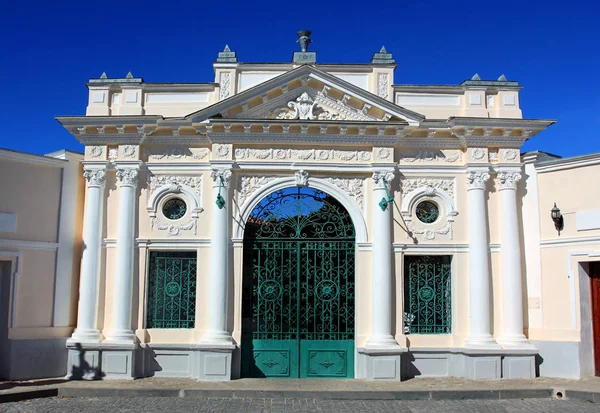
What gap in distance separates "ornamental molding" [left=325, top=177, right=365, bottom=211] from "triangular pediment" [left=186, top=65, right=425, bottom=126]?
1.15 m

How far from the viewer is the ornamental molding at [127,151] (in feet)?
38.0

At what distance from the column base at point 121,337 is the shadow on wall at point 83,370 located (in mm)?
468

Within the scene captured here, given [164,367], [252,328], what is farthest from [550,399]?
[164,367]

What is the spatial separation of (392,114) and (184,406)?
6307 mm

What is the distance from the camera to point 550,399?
10000 millimetres

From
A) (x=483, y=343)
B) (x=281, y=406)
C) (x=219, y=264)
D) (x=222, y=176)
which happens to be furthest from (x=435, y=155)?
(x=281, y=406)

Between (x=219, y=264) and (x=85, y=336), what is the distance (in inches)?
109

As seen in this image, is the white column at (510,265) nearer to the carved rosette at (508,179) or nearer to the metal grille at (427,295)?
the carved rosette at (508,179)

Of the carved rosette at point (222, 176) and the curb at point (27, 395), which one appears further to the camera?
the carved rosette at point (222, 176)

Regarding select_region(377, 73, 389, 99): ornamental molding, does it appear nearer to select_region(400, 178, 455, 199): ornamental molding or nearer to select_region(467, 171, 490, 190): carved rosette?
select_region(400, 178, 455, 199): ornamental molding

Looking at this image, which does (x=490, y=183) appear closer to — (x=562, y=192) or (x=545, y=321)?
(x=562, y=192)

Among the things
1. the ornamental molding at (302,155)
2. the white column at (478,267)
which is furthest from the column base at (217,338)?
the white column at (478,267)

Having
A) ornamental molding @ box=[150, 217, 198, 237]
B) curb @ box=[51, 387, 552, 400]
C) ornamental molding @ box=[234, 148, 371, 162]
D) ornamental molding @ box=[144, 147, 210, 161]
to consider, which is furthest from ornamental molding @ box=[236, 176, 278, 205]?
curb @ box=[51, 387, 552, 400]

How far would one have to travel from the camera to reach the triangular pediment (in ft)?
37.1
